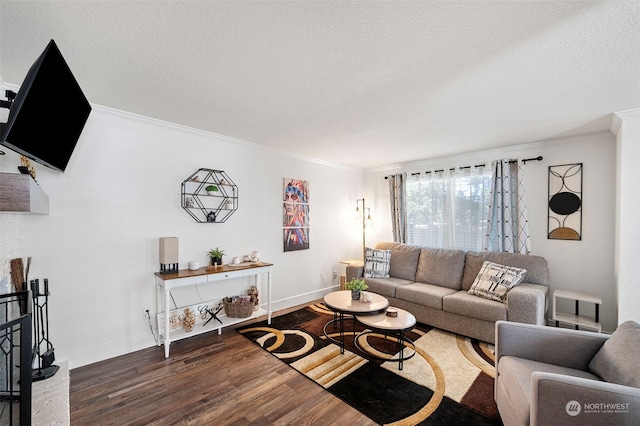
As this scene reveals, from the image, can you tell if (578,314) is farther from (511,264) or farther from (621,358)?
(621,358)

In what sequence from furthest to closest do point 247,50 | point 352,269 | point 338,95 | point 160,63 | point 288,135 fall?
point 352,269 < point 288,135 < point 338,95 < point 160,63 < point 247,50

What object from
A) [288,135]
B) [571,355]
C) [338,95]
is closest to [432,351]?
[571,355]

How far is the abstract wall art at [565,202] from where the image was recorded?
131 inches

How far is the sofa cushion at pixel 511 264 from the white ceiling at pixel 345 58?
162 centimetres

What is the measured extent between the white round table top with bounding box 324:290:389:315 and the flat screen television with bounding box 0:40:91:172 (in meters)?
2.54

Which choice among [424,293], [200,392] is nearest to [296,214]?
[424,293]

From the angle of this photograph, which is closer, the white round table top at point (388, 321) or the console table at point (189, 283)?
the white round table top at point (388, 321)

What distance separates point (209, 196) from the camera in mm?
3340

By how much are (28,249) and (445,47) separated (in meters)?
3.53

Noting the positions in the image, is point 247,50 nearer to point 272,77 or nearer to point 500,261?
point 272,77

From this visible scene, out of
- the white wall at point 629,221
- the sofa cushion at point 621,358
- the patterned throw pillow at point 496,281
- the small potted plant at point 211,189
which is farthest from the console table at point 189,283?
the white wall at point 629,221

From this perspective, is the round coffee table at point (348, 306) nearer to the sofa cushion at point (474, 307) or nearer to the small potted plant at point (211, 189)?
the sofa cushion at point (474, 307)

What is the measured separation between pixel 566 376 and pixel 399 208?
367 cm

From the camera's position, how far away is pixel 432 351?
285 cm
